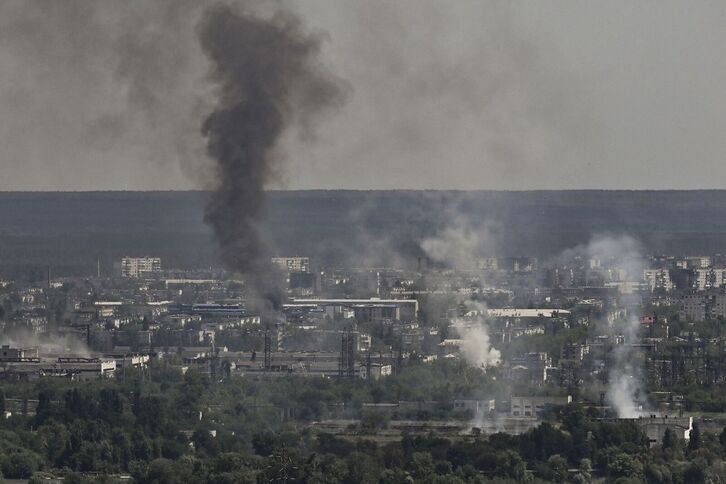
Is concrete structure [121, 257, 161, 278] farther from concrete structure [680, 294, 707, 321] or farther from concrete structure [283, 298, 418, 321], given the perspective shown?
concrete structure [680, 294, 707, 321]

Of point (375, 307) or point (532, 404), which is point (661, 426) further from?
point (375, 307)

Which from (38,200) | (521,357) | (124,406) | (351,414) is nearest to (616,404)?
(351,414)

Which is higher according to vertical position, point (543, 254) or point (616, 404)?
point (543, 254)

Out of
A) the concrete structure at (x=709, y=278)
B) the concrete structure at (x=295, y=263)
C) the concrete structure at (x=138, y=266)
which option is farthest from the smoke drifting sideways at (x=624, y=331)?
the concrete structure at (x=138, y=266)

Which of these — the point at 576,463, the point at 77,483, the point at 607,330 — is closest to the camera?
the point at 77,483

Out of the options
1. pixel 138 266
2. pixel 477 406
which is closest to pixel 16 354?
pixel 477 406

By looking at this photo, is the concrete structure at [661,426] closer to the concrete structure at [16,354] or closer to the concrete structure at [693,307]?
the concrete structure at [16,354]

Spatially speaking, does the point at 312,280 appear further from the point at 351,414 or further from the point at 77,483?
the point at 77,483
